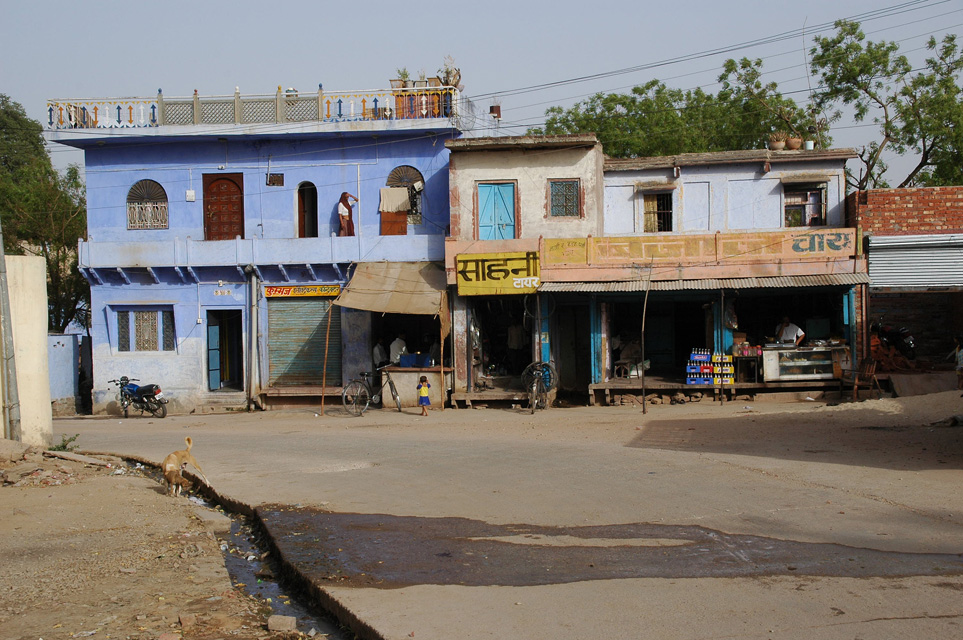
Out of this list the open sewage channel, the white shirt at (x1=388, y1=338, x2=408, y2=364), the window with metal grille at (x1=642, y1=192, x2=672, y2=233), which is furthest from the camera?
the window with metal grille at (x1=642, y1=192, x2=672, y2=233)

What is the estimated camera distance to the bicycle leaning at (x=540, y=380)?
64.3ft

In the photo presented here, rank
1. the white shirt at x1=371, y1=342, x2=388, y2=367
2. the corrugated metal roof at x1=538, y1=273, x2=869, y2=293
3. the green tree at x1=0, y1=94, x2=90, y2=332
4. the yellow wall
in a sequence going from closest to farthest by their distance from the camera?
the yellow wall, the corrugated metal roof at x1=538, y1=273, x2=869, y2=293, the white shirt at x1=371, y1=342, x2=388, y2=367, the green tree at x1=0, y1=94, x2=90, y2=332

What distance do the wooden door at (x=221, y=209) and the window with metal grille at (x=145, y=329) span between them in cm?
262

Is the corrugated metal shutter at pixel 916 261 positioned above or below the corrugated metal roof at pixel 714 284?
above

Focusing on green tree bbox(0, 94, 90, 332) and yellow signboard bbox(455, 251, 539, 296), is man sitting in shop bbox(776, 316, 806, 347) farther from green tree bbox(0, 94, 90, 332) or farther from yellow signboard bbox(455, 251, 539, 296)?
green tree bbox(0, 94, 90, 332)

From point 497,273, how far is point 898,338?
10.1 m

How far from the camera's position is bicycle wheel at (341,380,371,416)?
66.3 feet

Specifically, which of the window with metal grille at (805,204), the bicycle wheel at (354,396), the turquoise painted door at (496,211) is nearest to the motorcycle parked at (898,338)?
the window with metal grille at (805,204)

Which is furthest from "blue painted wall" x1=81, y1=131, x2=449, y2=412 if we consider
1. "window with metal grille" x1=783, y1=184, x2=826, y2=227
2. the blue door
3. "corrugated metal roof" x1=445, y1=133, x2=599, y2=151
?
"window with metal grille" x1=783, y1=184, x2=826, y2=227

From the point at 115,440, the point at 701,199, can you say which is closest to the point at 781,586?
the point at 115,440

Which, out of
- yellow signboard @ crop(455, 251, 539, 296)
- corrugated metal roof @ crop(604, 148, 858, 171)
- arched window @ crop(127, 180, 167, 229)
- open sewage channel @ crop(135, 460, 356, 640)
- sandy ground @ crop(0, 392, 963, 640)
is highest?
corrugated metal roof @ crop(604, 148, 858, 171)

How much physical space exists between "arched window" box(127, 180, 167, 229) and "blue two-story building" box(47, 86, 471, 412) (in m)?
0.03

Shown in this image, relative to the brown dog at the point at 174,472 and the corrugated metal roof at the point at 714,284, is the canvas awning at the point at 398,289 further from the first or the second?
the brown dog at the point at 174,472

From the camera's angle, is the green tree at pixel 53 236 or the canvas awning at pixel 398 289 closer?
the canvas awning at pixel 398 289
